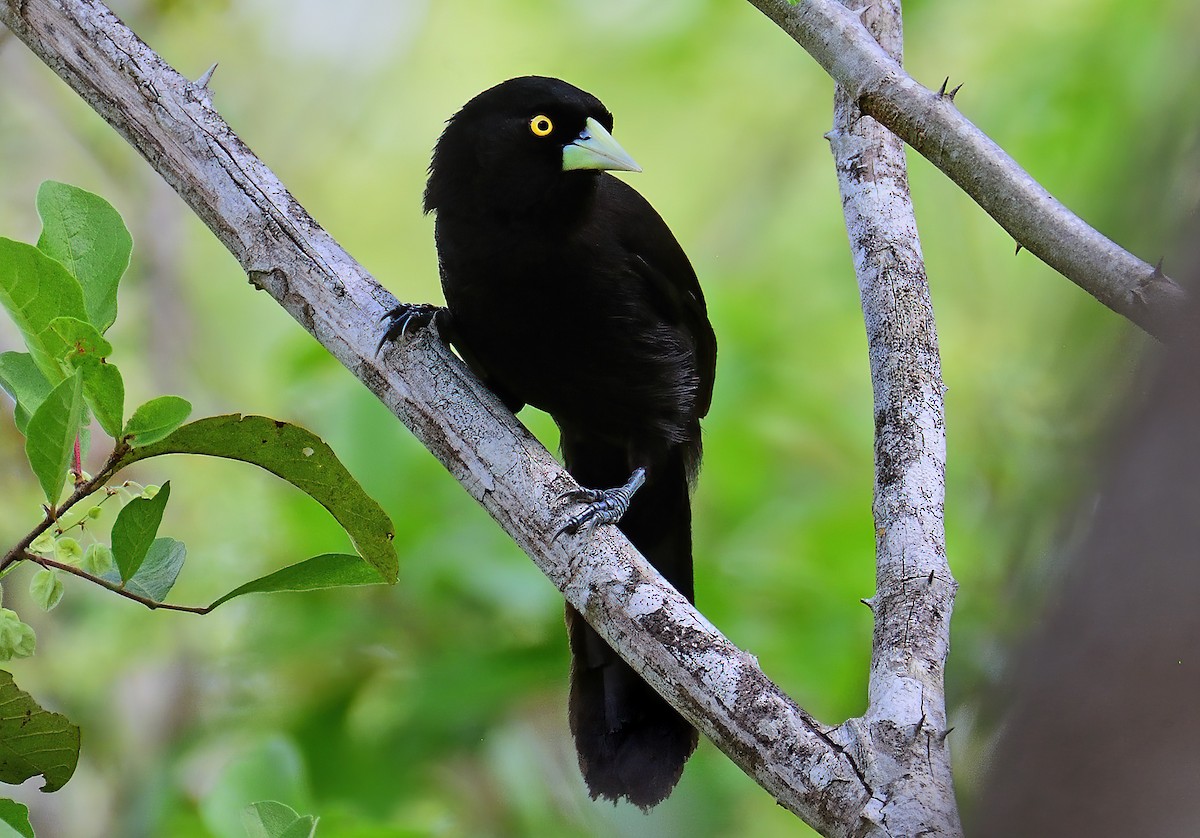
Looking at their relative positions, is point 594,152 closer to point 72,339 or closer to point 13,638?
point 72,339

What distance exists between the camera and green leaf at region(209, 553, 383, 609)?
1.84 m

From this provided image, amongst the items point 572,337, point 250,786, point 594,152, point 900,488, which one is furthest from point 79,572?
point 594,152

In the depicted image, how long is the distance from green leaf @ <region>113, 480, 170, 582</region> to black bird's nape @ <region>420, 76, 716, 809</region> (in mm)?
1364

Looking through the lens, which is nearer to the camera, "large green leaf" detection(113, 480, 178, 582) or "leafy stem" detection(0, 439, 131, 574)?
"leafy stem" detection(0, 439, 131, 574)

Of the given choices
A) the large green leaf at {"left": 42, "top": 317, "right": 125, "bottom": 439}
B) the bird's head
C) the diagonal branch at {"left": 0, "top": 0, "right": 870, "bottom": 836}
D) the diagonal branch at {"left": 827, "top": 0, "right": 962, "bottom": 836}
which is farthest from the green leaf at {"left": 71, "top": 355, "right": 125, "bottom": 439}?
the bird's head

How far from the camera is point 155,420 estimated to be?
173cm

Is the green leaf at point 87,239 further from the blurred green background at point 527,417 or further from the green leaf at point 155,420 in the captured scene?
the blurred green background at point 527,417

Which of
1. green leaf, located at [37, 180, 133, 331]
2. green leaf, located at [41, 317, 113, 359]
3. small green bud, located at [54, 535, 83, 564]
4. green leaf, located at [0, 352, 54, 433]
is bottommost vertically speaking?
→ small green bud, located at [54, 535, 83, 564]

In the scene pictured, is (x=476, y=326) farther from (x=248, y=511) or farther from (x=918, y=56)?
(x=918, y=56)

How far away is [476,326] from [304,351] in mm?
1062

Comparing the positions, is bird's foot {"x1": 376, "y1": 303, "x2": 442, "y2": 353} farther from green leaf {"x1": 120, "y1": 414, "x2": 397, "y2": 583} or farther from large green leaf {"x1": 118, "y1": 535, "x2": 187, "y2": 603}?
large green leaf {"x1": 118, "y1": 535, "x2": 187, "y2": 603}

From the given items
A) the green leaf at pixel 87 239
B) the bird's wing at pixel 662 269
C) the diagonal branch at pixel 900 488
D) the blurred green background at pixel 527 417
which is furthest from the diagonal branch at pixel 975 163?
the bird's wing at pixel 662 269

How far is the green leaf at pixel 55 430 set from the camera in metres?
1.59

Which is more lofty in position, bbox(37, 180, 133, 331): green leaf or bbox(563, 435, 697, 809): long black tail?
bbox(563, 435, 697, 809): long black tail
